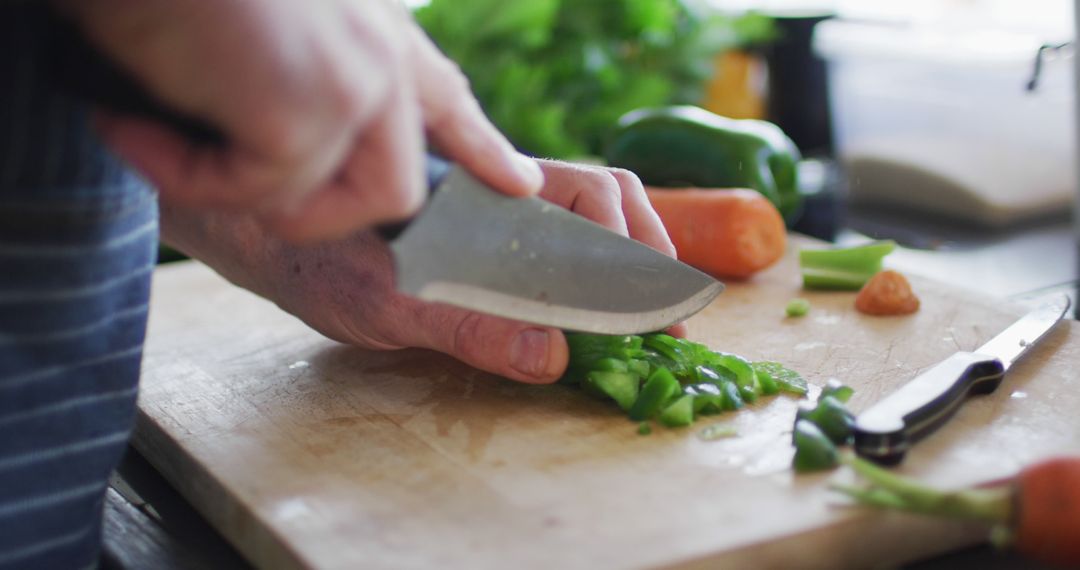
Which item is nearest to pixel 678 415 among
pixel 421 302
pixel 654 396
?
pixel 654 396

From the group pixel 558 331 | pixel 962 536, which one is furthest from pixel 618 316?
pixel 962 536

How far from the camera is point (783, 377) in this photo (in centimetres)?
135

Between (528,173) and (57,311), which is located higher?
(528,173)

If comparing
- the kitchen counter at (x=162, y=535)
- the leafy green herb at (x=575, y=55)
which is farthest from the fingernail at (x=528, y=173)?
the leafy green herb at (x=575, y=55)

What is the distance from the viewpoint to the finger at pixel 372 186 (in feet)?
2.89

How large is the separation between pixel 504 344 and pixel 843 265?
744 millimetres

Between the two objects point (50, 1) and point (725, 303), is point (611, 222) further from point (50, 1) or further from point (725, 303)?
point (50, 1)

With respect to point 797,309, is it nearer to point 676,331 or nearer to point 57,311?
point 676,331

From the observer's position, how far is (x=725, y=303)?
5.68 ft

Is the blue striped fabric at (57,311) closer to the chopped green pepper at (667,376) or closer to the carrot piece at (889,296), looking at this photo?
the chopped green pepper at (667,376)

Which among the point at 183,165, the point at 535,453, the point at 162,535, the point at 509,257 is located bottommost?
the point at 162,535

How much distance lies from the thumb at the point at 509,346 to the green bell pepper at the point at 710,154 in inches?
36.6

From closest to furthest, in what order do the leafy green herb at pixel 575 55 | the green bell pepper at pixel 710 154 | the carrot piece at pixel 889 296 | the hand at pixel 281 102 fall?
the hand at pixel 281 102
the carrot piece at pixel 889 296
the green bell pepper at pixel 710 154
the leafy green herb at pixel 575 55

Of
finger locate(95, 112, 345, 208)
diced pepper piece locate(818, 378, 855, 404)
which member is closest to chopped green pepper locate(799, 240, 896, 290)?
diced pepper piece locate(818, 378, 855, 404)
